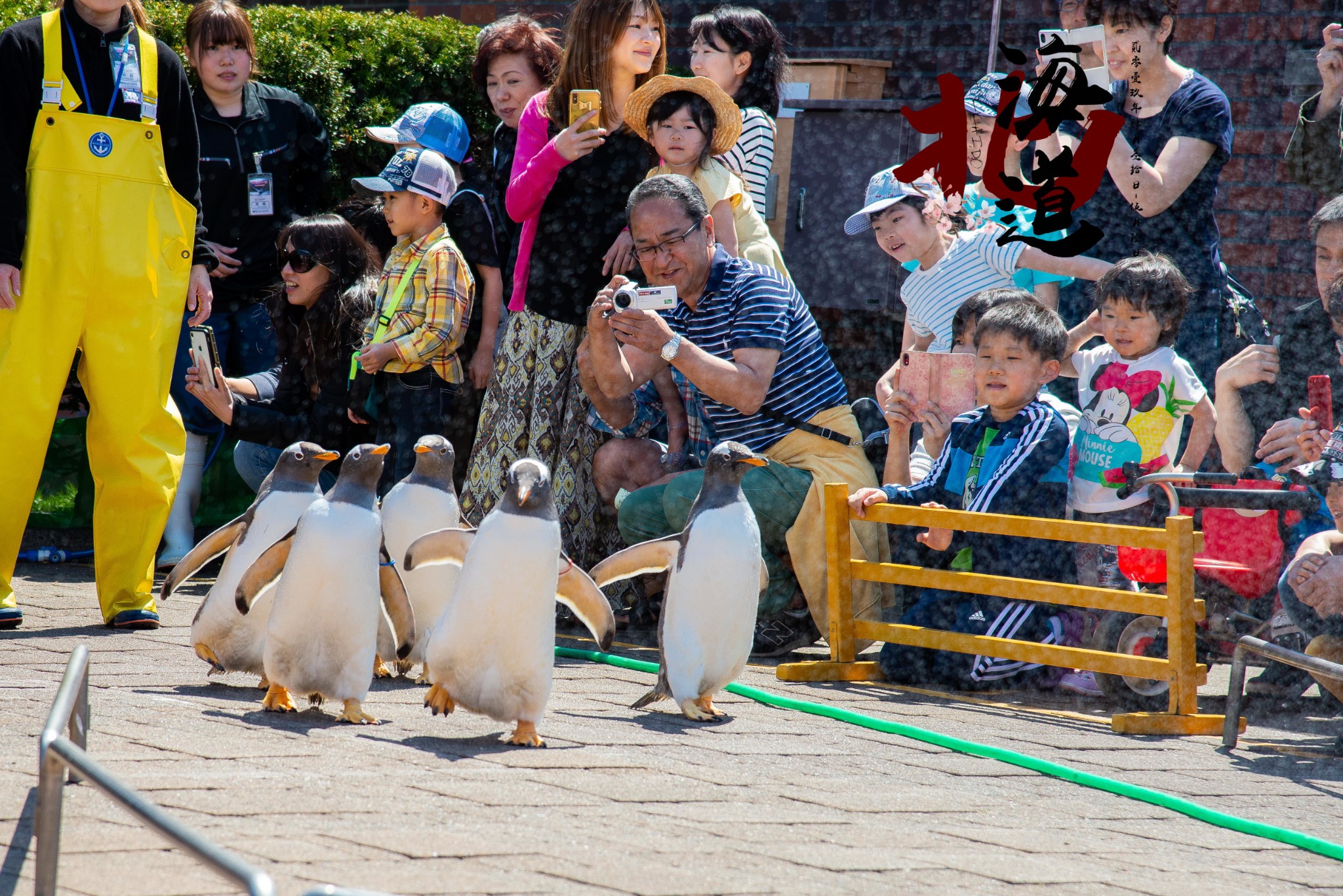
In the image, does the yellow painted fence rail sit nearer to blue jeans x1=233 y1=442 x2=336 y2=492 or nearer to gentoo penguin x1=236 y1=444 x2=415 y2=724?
gentoo penguin x1=236 y1=444 x2=415 y2=724

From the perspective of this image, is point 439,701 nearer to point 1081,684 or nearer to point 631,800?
point 631,800

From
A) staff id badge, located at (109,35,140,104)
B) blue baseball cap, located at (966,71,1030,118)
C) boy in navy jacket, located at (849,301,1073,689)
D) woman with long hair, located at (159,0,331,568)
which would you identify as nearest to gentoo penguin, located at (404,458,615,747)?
boy in navy jacket, located at (849,301,1073,689)

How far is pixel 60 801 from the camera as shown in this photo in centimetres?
218

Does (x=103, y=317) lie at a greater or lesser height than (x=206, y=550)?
greater

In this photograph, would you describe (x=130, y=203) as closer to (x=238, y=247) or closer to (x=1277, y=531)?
(x=238, y=247)

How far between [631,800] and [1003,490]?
2140mm

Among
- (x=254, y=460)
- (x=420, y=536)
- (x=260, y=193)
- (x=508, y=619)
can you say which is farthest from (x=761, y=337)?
(x=260, y=193)

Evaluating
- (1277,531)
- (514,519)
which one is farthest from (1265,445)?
(514,519)

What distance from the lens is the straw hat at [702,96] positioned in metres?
5.63

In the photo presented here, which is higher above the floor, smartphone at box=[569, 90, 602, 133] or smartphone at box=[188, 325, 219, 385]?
smartphone at box=[569, 90, 602, 133]

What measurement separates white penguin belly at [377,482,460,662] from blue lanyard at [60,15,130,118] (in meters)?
1.70

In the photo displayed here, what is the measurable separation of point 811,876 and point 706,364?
2.56 m

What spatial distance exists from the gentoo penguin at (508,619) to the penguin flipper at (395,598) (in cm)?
31

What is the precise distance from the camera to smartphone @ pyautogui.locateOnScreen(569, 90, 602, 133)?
553 centimetres
